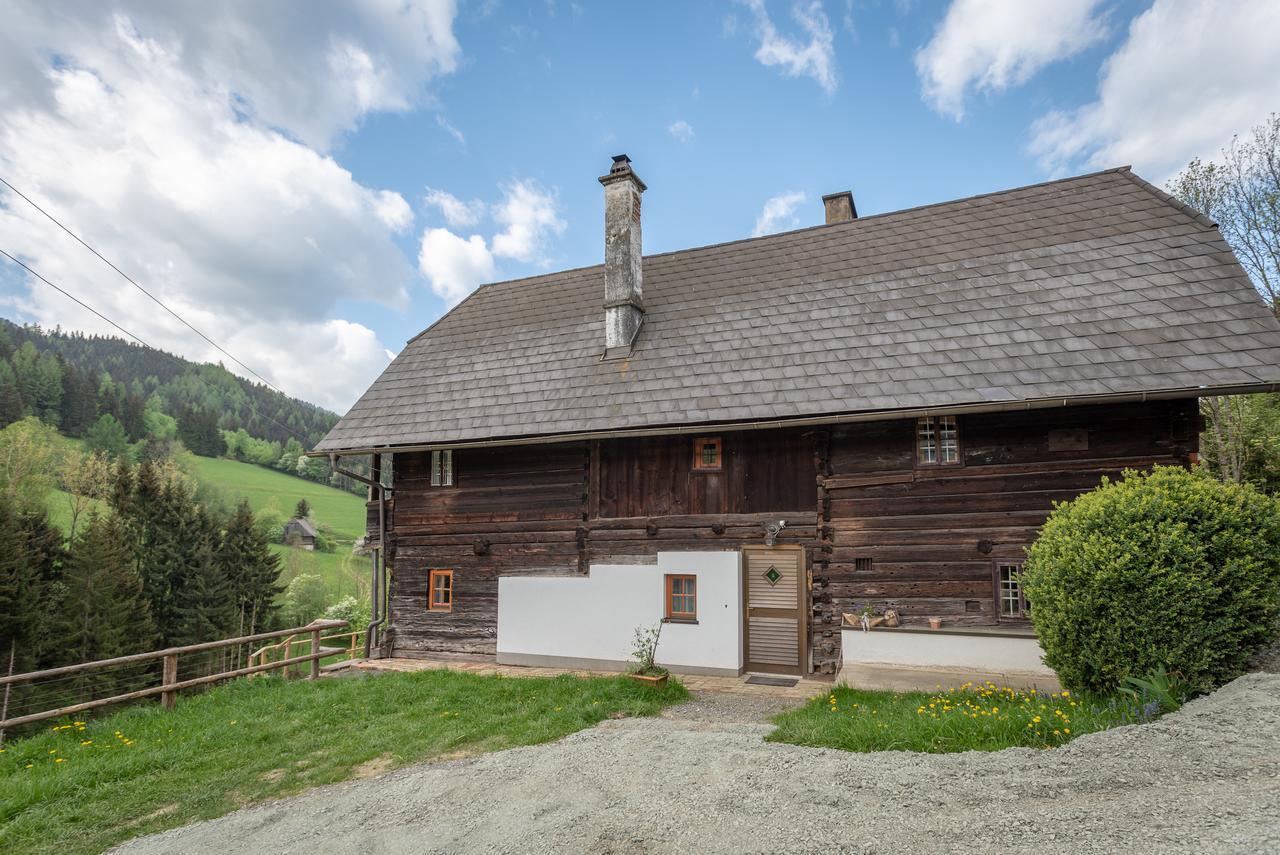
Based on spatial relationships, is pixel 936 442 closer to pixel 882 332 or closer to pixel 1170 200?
pixel 882 332

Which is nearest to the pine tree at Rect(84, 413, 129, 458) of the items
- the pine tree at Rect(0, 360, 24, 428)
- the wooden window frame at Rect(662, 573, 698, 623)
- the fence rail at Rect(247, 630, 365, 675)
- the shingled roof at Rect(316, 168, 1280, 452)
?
the pine tree at Rect(0, 360, 24, 428)

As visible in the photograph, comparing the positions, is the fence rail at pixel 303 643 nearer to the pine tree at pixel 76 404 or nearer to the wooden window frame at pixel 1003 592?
the wooden window frame at pixel 1003 592

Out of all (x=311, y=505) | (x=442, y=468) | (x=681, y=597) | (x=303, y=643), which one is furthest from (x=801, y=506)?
(x=311, y=505)

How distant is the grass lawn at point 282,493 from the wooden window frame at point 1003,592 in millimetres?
61064

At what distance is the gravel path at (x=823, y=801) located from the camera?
410cm

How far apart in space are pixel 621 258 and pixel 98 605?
88.0ft

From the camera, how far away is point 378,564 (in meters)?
14.2

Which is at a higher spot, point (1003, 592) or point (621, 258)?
point (621, 258)

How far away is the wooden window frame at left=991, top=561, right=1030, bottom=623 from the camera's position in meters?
9.71

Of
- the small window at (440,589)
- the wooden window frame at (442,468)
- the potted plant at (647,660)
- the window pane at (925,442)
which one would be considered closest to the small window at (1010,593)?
the window pane at (925,442)

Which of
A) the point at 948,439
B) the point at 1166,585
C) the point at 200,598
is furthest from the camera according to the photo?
the point at 200,598

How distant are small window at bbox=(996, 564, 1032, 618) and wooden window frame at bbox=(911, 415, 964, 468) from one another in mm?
1593

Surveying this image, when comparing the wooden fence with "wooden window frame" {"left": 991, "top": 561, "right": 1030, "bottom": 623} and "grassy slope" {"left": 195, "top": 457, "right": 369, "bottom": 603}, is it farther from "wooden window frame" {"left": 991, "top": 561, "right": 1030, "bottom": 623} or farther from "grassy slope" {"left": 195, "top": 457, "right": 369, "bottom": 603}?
"grassy slope" {"left": 195, "top": 457, "right": 369, "bottom": 603}

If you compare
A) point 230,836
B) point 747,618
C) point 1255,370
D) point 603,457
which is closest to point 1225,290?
point 1255,370
